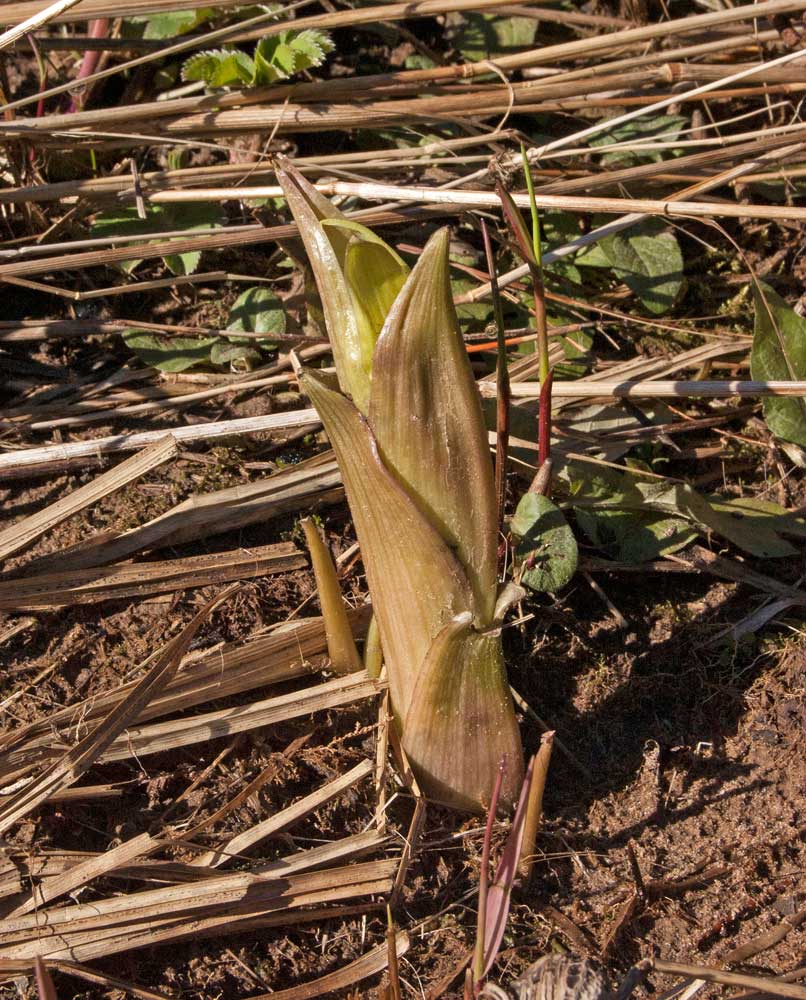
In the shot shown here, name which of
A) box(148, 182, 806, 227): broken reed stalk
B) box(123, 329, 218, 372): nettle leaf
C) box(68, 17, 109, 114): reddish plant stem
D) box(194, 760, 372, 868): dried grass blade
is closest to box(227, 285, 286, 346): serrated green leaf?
box(123, 329, 218, 372): nettle leaf

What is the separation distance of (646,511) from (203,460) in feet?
2.41

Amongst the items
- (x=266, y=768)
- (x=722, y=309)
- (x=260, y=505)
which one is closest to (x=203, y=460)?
(x=260, y=505)

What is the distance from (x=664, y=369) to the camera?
170cm

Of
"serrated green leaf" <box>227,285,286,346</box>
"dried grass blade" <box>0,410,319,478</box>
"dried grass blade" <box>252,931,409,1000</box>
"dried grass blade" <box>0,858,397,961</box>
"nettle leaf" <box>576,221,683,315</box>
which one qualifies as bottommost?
"dried grass blade" <box>252,931,409,1000</box>

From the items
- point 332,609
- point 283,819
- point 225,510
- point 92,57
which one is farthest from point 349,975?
point 92,57

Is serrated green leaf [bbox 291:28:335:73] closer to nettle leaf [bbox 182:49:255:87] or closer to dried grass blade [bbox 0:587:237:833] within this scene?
nettle leaf [bbox 182:49:255:87]

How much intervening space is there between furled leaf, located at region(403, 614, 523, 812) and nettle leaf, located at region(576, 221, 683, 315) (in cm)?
86

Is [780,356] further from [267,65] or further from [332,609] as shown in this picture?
[267,65]

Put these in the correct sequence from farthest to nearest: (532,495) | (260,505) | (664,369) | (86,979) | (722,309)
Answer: (722,309)
(664,369)
(260,505)
(532,495)
(86,979)

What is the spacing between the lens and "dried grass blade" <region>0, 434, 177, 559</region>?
1.49 m

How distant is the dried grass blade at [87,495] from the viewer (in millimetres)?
1494

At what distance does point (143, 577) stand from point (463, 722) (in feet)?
1.81

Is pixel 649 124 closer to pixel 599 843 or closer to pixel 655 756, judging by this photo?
pixel 655 756

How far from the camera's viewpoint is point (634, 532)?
155 cm
